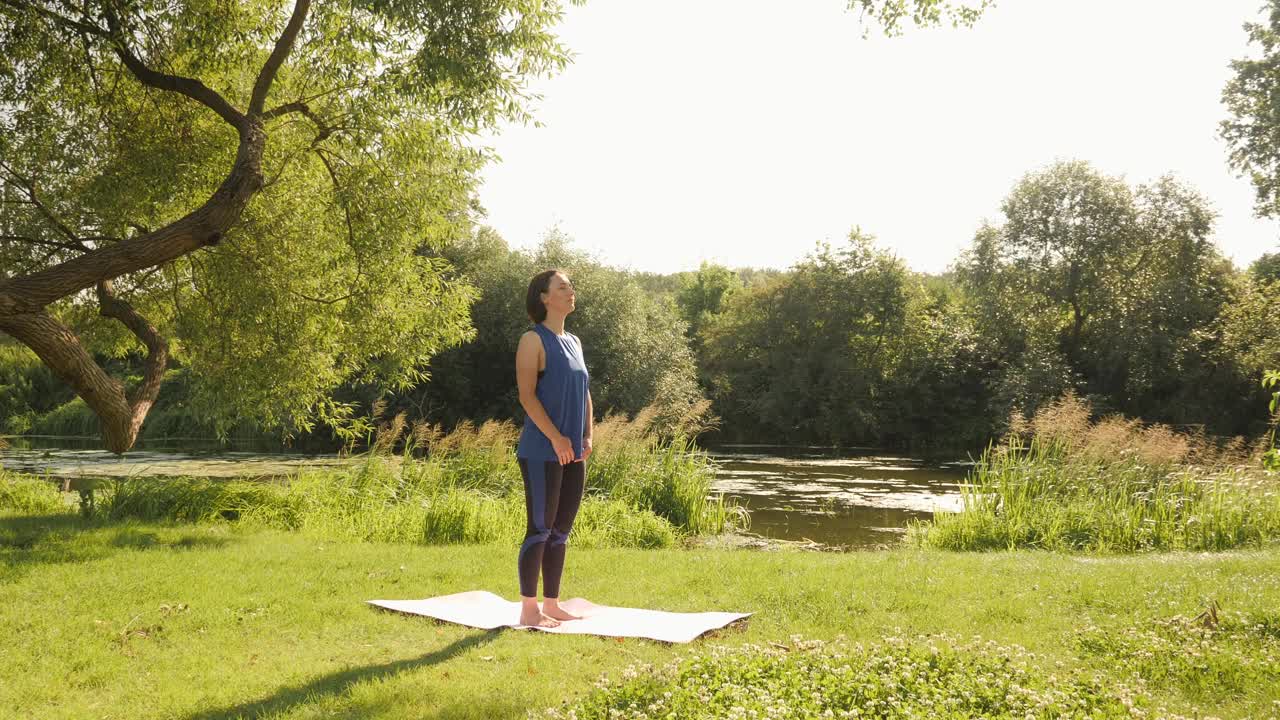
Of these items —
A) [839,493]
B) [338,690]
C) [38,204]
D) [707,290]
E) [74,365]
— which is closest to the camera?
[338,690]

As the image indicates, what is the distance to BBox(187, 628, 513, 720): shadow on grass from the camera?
377 centimetres

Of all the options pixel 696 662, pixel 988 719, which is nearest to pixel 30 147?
pixel 696 662

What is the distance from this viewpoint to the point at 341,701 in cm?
388

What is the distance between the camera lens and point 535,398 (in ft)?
16.9

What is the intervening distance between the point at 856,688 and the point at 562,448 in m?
2.15

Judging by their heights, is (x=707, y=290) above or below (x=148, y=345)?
above

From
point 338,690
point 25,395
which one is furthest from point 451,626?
point 25,395

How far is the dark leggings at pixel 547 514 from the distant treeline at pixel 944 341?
22.8m

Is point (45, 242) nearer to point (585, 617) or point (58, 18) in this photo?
point (58, 18)

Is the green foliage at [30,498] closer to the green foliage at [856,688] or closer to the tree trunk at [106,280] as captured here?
the tree trunk at [106,280]

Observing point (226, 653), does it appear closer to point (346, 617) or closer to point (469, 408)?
point (346, 617)

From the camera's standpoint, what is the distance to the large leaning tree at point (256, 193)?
960cm

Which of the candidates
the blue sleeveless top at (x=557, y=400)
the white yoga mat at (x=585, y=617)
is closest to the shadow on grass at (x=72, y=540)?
the white yoga mat at (x=585, y=617)

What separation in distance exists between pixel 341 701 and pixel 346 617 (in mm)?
1788
